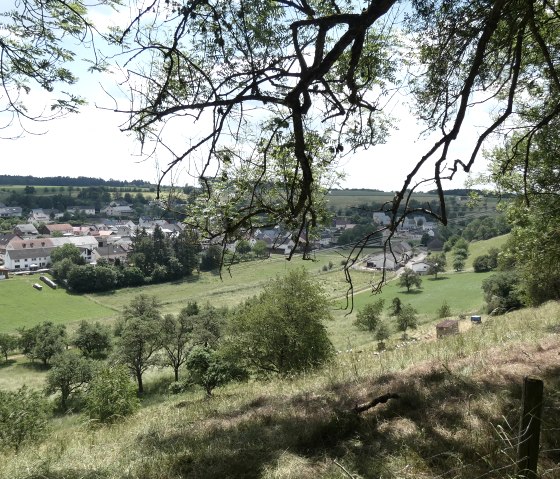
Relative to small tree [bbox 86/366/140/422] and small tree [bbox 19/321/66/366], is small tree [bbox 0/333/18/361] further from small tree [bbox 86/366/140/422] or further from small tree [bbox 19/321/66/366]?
small tree [bbox 86/366/140/422]

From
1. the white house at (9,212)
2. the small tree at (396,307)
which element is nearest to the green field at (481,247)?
the small tree at (396,307)

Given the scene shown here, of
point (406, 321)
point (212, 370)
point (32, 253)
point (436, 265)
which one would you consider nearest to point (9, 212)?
point (32, 253)

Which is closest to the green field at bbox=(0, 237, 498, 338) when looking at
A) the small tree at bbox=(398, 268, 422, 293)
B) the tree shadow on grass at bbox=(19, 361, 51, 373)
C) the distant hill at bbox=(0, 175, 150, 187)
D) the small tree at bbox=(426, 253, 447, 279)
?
the small tree at bbox=(398, 268, 422, 293)

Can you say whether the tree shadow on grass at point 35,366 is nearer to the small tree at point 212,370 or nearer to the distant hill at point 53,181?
the small tree at point 212,370

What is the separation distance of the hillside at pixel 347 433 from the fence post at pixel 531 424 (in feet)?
0.31

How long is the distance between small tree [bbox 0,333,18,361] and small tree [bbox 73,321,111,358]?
5.38m

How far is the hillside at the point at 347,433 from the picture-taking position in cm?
310

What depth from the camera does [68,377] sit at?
30.6 m

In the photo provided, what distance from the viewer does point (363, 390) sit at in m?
5.16

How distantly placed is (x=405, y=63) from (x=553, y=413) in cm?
Answer: 395

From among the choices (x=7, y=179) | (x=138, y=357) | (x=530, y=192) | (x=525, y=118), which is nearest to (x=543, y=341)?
(x=530, y=192)

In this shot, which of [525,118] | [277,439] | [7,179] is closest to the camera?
[277,439]

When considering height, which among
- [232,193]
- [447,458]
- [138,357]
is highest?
[232,193]

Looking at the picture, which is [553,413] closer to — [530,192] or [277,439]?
[277,439]
